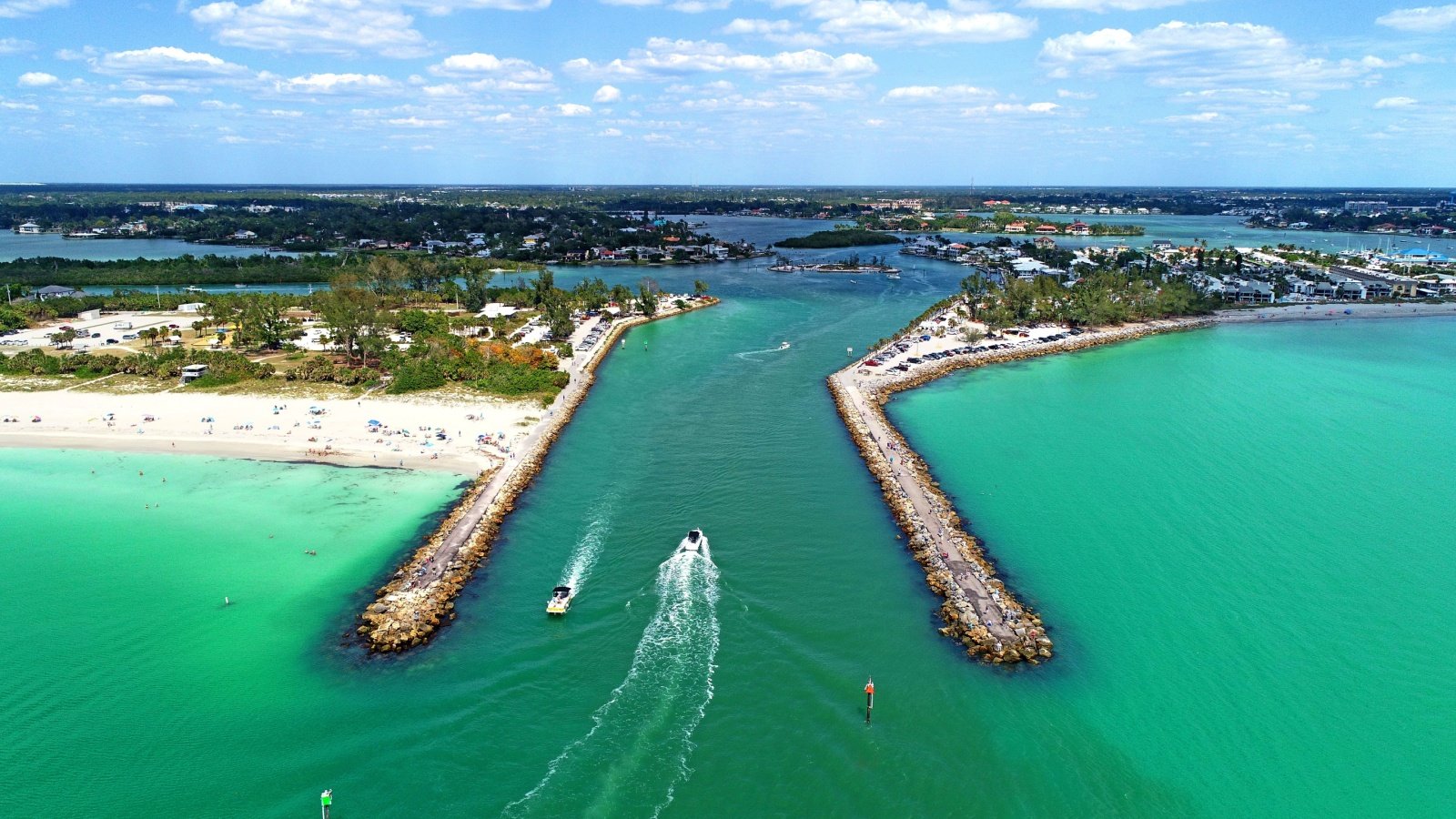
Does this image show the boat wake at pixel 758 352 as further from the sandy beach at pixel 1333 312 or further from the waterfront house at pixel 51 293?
the waterfront house at pixel 51 293

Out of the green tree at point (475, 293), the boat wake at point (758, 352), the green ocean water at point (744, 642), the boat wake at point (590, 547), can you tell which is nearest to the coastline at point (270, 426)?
the green ocean water at point (744, 642)

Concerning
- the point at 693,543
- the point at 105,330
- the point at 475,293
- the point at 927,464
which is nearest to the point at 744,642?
the point at 693,543

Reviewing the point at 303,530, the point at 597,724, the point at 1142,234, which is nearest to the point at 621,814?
the point at 597,724

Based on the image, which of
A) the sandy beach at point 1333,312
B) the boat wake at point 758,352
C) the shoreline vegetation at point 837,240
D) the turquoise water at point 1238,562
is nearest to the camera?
the turquoise water at point 1238,562

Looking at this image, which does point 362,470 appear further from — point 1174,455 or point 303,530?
point 1174,455

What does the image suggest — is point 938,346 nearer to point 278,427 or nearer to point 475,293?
point 475,293

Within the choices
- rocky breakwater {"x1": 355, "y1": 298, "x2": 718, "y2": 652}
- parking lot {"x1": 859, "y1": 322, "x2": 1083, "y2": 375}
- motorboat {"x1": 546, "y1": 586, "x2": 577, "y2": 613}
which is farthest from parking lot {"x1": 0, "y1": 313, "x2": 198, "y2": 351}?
parking lot {"x1": 859, "y1": 322, "x2": 1083, "y2": 375}
